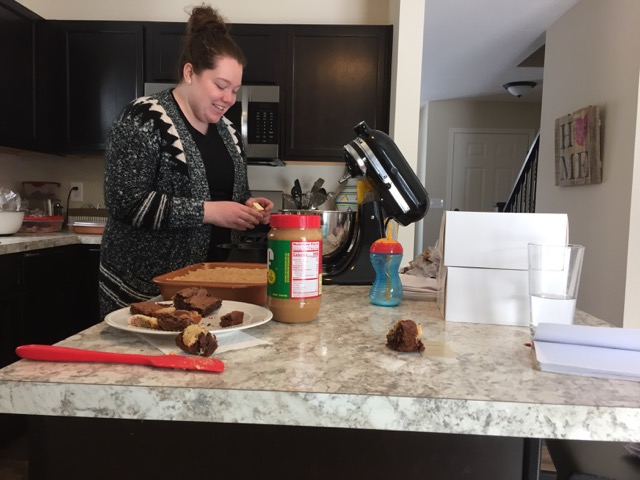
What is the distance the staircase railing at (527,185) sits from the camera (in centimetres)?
500

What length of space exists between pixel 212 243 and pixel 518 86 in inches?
201

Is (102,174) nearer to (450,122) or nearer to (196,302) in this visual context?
(196,302)

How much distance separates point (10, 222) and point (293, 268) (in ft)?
7.43

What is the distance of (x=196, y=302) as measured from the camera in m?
0.80

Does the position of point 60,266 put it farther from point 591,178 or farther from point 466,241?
point 591,178

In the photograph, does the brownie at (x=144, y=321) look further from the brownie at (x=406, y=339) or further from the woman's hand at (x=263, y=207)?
the woman's hand at (x=263, y=207)

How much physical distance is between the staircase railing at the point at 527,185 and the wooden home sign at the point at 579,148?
92cm

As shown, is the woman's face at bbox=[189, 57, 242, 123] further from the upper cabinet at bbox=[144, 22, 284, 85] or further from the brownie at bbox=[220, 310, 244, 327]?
the upper cabinet at bbox=[144, 22, 284, 85]

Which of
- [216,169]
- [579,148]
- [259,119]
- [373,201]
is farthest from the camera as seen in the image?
[579,148]

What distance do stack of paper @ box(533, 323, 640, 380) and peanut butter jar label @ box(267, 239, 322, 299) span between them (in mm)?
358

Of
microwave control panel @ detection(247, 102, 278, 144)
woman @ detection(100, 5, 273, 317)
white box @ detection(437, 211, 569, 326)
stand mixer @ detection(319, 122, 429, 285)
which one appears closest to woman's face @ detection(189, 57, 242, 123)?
woman @ detection(100, 5, 273, 317)

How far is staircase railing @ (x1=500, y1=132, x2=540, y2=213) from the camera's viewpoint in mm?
4996

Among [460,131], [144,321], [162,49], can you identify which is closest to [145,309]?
[144,321]

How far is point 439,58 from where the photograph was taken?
→ 516cm
